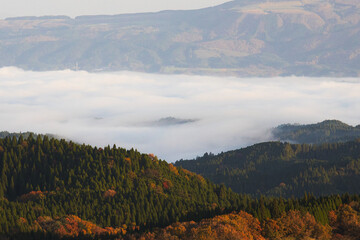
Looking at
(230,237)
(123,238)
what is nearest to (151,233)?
(123,238)

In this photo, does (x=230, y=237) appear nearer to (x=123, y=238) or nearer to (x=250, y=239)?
(x=250, y=239)

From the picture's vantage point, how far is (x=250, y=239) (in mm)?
189750

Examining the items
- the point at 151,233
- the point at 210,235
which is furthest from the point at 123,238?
the point at 210,235

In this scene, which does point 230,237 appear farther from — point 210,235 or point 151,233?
point 151,233

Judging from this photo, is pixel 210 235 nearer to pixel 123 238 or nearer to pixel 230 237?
pixel 230 237

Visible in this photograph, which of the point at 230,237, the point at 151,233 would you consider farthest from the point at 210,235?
the point at 151,233

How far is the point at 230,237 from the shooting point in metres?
188

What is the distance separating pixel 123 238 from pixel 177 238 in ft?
50.7

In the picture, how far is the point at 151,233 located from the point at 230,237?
2147 cm

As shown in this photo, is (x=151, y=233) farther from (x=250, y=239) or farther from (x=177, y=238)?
(x=250, y=239)

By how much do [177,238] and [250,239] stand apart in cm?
1824

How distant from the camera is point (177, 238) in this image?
189125 millimetres

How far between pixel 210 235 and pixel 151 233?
1745 centimetres
